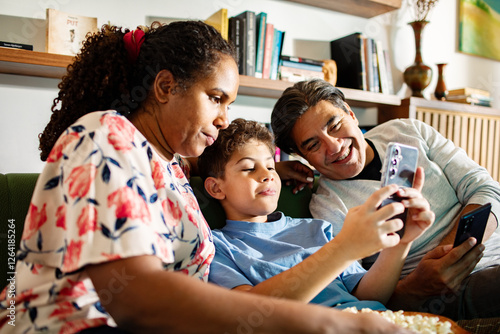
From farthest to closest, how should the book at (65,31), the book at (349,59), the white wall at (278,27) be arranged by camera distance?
the book at (349,59) < the white wall at (278,27) < the book at (65,31)

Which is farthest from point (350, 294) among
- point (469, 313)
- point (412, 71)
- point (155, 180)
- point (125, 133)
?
point (412, 71)

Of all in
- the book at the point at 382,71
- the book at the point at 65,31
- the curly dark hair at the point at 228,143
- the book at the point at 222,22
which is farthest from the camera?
the book at the point at 382,71

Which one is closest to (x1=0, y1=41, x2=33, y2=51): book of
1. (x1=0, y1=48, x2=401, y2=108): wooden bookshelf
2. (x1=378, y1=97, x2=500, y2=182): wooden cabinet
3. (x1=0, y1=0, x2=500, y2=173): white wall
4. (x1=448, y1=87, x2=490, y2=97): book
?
(x1=0, y1=48, x2=401, y2=108): wooden bookshelf

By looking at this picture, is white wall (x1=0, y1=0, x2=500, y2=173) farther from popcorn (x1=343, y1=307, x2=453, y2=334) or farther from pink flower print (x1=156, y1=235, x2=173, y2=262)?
popcorn (x1=343, y1=307, x2=453, y2=334)

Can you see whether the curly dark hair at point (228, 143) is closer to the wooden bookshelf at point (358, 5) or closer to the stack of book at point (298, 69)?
the stack of book at point (298, 69)

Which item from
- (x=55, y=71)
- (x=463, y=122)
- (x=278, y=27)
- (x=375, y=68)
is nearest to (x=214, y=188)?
(x=55, y=71)

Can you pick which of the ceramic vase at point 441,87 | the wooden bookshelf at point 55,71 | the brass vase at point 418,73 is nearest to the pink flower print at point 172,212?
the wooden bookshelf at point 55,71

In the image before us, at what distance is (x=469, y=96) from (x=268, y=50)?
1626 mm

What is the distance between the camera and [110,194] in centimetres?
63

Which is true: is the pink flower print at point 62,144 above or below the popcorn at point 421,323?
above

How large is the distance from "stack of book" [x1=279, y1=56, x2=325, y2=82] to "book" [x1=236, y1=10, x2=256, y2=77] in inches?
8.4

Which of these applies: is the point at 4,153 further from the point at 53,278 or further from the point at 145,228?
the point at 145,228

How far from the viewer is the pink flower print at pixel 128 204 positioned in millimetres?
627

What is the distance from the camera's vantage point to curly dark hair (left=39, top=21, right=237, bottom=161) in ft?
3.04
